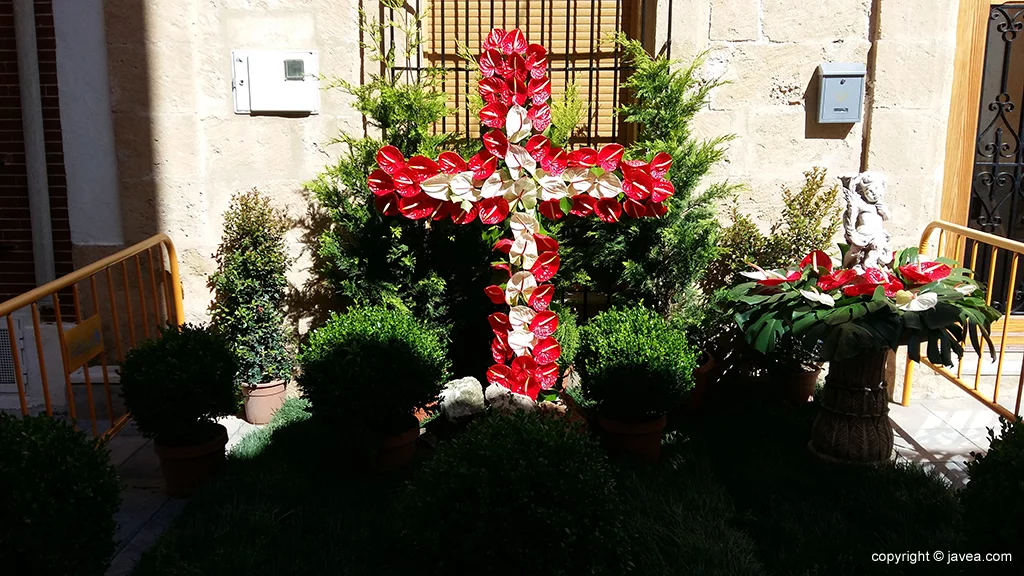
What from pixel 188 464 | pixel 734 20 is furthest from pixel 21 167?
pixel 734 20

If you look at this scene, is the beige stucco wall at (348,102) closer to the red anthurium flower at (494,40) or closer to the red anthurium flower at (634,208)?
the red anthurium flower at (634,208)

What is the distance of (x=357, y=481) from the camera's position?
4.00m

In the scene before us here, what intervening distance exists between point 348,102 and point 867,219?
295cm

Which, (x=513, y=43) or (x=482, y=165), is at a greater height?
(x=513, y=43)

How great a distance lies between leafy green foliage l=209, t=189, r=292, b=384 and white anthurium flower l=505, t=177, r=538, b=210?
1.75m

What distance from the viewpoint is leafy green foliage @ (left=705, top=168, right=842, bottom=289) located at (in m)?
4.79

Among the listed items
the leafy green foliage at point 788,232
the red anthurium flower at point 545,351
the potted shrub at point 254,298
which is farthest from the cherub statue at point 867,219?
the potted shrub at point 254,298

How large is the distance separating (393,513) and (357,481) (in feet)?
1.52

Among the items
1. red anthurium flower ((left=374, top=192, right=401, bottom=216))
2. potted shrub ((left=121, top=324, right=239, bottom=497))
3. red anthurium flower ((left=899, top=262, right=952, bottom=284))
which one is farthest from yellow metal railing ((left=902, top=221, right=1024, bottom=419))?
potted shrub ((left=121, top=324, right=239, bottom=497))

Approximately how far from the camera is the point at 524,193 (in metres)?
3.74

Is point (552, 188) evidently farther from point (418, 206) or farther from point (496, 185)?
point (418, 206)

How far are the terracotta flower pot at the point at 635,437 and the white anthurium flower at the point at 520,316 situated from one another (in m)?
0.77

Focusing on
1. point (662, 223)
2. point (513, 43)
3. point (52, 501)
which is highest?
point (513, 43)

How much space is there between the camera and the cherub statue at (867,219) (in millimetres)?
3857
